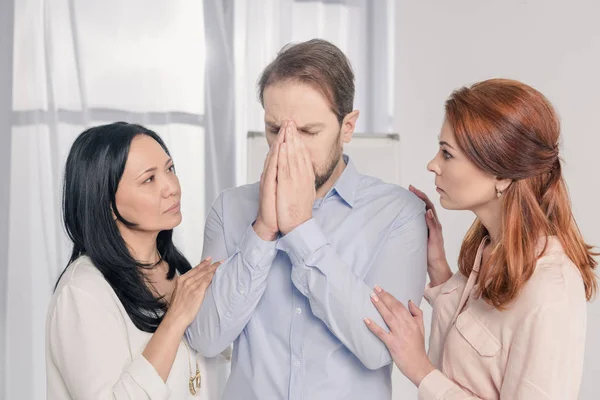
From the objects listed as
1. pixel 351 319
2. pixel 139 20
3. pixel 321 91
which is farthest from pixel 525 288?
pixel 139 20

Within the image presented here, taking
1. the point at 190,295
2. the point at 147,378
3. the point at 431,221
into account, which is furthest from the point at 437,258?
the point at 147,378

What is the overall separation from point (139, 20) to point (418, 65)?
1.37 m

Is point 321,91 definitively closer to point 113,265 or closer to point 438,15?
point 113,265

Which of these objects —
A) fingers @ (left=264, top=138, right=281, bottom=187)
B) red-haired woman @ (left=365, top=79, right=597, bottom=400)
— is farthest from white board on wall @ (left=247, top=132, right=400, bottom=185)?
fingers @ (left=264, top=138, right=281, bottom=187)

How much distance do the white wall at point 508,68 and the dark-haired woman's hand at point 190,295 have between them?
1.63 m

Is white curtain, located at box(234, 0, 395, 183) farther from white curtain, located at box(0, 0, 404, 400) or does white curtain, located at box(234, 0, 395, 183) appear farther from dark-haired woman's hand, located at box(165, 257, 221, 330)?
dark-haired woman's hand, located at box(165, 257, 221, 330)

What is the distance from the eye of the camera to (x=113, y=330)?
1.61 metres

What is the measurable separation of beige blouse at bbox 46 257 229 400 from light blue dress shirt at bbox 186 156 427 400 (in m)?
0.14

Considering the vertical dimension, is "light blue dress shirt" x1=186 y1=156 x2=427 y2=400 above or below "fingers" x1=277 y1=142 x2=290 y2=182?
below

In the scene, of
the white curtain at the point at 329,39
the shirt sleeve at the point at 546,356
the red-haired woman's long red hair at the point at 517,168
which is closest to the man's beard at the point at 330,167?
the red-haired woman's long red hair at the point at 517,168

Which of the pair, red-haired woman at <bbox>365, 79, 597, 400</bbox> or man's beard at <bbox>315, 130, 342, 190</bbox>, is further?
man's beard at <bbox>315, 130, 342, 190</bbox>

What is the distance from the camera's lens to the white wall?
323 centimetres

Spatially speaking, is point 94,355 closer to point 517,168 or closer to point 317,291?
point 317,291

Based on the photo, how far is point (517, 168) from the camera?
5.02 ft
